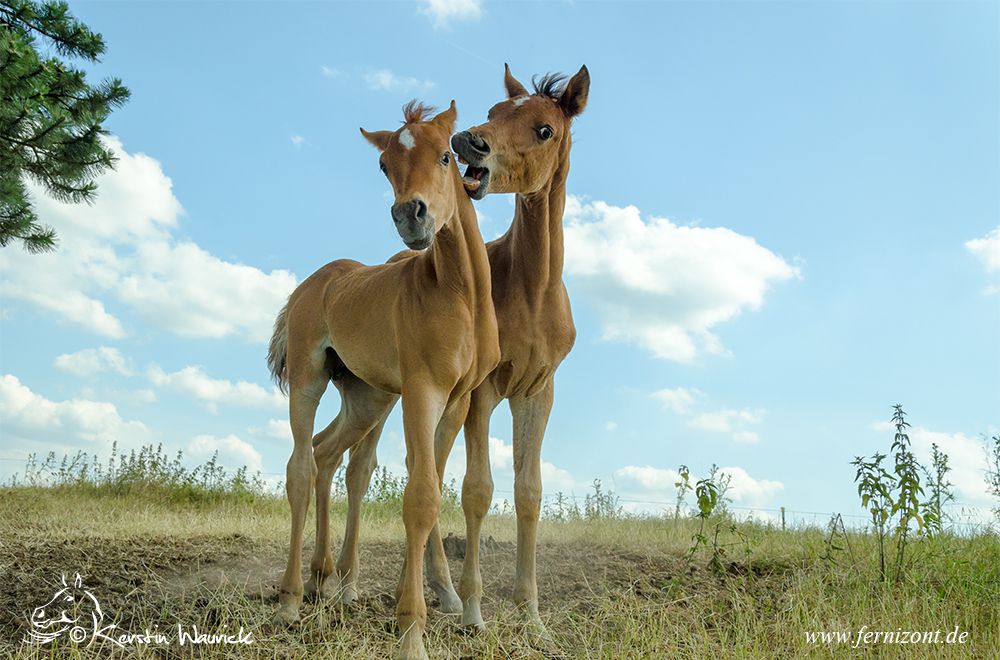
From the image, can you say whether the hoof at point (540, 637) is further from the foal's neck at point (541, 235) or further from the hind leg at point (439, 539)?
the foal's neck at point (541, 235)

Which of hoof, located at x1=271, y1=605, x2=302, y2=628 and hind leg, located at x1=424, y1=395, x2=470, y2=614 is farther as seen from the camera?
hoof, located at x1=271, y1=605, x2=302, y2=628

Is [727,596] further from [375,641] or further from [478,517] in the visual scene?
[375,641]

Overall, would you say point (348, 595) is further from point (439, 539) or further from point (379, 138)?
point (379, 138)

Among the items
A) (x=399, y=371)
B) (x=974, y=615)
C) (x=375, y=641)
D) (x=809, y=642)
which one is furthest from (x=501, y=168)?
(x=974, y=615)

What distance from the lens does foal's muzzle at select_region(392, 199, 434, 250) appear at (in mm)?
3844

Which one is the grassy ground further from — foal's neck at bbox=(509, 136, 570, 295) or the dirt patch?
foal's neck at bbox=(509, 136, 570, 295)

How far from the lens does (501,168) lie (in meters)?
4.70

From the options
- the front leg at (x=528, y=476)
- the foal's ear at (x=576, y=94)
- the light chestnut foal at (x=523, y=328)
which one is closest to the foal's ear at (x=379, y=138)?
the light chestnut foal at (x=523, y=328)

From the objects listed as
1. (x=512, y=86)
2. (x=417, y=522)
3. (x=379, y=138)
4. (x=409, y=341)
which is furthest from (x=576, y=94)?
(x=417, y=522)

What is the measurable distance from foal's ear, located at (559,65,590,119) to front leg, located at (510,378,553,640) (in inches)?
→ 67.4

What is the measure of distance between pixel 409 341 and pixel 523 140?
1.36 metres

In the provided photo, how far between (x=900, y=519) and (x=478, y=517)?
3212 millimetres

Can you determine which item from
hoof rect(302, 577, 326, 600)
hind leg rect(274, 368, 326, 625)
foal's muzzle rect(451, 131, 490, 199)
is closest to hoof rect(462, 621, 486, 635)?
hind leg rect(274, 368, 326, 625)

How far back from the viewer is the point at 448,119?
4527 mm
